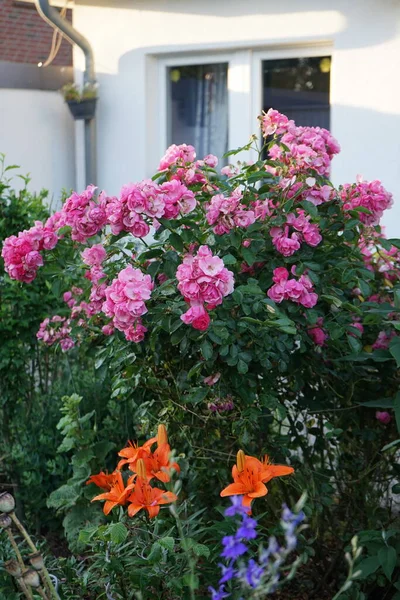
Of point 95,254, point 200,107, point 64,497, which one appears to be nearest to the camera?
point 95,254

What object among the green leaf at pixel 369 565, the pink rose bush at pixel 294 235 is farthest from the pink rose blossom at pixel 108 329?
the green leaf at pixel 369 565

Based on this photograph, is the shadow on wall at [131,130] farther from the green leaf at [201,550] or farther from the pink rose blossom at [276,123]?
the green leaf at [201,550]

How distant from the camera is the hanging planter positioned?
822cm

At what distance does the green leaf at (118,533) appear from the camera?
2.45 m

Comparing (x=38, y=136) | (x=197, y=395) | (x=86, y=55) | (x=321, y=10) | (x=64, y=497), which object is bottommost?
(x=64, y=497)

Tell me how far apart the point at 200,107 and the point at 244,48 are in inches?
30.0

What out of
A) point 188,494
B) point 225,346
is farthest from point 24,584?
point 188,494

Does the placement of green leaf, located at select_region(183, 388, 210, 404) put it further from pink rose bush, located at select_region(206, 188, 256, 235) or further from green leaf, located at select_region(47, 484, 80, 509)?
green leaf, located at select_region(47, 484, 80, 509)

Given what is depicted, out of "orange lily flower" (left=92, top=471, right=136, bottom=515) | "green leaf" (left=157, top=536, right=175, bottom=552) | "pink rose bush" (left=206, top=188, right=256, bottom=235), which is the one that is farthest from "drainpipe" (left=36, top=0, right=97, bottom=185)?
"green leaf" (left=157, top=536, right=175, bottom=552)

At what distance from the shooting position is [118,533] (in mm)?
2461

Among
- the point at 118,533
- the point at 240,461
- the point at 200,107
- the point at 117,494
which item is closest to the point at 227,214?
the point at 240,461

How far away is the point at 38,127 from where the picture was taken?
28.8 ft

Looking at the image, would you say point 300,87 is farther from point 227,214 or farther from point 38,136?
point 227,214

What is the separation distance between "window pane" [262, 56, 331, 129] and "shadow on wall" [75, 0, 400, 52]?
292 millimetres
